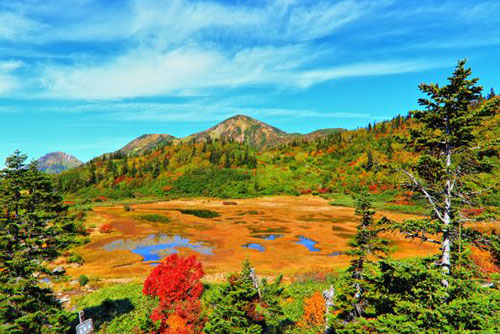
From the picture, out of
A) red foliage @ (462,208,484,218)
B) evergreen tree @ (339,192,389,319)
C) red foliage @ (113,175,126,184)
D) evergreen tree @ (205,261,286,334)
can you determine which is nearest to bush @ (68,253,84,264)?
evergreen tree @ (205,261,286,334)

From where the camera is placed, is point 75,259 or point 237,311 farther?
point 75,259

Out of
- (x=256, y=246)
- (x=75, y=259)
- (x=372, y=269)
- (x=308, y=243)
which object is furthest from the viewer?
(x=308, y=243)

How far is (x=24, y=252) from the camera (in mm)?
16109

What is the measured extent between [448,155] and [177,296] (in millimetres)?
20764

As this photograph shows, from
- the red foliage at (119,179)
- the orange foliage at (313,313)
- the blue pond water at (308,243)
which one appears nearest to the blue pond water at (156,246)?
the blue pond water at (308,243)

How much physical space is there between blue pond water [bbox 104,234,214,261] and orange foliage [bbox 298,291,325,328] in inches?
1055

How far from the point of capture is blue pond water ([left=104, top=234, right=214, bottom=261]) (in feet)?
156

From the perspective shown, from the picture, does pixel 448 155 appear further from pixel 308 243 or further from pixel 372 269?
pixel 308 243

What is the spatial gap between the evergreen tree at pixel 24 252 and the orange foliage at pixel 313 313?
1886 cm

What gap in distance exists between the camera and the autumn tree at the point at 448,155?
408 inches

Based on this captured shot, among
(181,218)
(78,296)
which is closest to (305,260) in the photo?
(78,296)

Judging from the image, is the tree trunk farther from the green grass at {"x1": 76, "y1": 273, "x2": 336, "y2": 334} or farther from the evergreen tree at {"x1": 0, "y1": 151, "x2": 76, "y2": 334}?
the evergreen tree at {"x1": 0, "y1": 151, "x2": 76, "y2": 334}

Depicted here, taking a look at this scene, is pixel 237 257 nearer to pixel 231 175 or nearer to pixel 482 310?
pixel 482 310

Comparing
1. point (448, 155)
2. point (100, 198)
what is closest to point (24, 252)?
point (448, 155)
